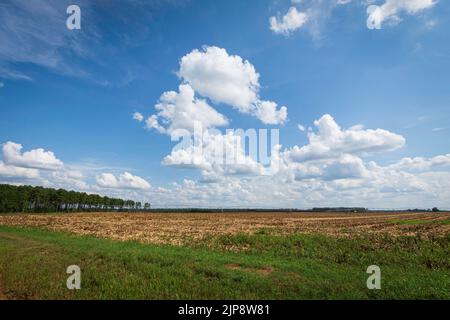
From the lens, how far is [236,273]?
13.8 m

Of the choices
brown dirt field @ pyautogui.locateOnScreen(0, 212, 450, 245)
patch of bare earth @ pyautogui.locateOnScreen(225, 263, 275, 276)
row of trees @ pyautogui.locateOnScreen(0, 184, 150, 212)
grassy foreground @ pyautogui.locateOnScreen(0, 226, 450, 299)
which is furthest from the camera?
row of trees @ pyautogui.locateOnScreen(0, 184, 150, 212)

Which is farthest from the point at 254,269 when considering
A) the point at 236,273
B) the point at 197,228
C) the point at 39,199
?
the point at 39,199

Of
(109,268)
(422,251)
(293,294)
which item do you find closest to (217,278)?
(293,294)

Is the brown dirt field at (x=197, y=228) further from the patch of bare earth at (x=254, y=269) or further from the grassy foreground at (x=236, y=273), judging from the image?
the patch of bare earth at (x=254, y=269)

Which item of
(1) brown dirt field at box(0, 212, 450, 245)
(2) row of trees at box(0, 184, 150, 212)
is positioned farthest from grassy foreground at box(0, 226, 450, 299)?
(2) row of trees at box(0, 184, 150, 212)

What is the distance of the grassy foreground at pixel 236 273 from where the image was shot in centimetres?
1092

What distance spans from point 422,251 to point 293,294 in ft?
43.2

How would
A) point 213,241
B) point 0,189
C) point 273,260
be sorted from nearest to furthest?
point 273,260 < point 213,241 < point 0,189

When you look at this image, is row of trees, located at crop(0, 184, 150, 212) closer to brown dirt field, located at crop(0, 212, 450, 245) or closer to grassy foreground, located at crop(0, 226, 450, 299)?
brown dirt field, located at crop(0, 212, 450, 245)

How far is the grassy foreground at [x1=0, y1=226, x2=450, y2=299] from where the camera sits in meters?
10.9

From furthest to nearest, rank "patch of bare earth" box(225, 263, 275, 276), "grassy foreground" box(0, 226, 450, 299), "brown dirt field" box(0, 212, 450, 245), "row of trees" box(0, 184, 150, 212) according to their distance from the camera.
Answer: "row of trees" box(0, 184, 150, 212), "brown dirt field" box(0, 212, 450, 245), "patch of bare earth" box(225, 263, 275, 276), "grassy foreground" box(0, 226, 450, 299)

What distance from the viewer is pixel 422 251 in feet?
63.8
